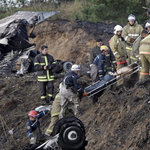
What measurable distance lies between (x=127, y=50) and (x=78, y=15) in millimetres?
12143

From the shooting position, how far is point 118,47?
8844 mm

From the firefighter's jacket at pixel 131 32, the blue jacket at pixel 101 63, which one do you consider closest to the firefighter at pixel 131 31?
the firefighter's jacket at pixel 131 32

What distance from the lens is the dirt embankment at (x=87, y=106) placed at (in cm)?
522

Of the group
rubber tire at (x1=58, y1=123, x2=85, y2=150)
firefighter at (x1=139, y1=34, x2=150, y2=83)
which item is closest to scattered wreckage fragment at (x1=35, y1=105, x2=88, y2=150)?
rubber tire at (x1=58, y1=123, x2=85, y2=150)

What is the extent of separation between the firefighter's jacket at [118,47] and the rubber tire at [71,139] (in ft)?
12.8

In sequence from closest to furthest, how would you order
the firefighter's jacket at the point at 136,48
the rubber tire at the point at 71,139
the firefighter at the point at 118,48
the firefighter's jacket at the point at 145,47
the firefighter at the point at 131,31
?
the rubber tire at the point at 71,139, the firefighter's jacket at the point at 145,47, the firefighter's jacket at the point at 136,48, the firefighter at the point at 118,48, the firefighter at the point at 131,31

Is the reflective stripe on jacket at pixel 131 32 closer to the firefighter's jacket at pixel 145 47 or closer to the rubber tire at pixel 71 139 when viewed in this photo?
the firefighter's jacket at pixel 145 47

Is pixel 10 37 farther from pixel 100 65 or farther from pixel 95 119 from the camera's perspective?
pixel 95 119

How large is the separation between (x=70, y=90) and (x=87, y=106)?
2.09 metres

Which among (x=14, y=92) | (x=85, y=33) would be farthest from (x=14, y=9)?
Answer: (x=14, y=92)

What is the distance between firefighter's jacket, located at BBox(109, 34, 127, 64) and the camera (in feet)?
28.7

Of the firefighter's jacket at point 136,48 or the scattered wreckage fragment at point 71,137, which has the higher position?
the firefighter's jacket at point 136,48

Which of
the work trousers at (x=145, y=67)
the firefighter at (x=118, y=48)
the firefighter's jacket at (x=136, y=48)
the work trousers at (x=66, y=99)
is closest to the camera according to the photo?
the work trousers at (x=145, y=67)

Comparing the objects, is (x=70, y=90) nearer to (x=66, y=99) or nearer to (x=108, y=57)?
(x=66, y=99)
